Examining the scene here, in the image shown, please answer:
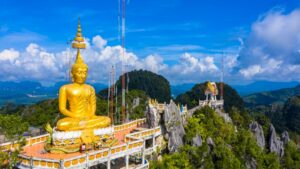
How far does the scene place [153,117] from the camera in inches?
1121

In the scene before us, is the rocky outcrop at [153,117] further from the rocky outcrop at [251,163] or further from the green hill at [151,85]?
the green hill at [151,85]

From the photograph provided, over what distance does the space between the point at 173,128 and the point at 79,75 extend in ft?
31.7

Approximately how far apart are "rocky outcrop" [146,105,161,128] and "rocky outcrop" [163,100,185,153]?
70cm

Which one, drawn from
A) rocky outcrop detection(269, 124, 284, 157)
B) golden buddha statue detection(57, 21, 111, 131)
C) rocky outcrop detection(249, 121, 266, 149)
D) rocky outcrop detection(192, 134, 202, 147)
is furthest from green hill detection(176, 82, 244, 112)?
golden buddha statue detection(57, 21, 111, 131)

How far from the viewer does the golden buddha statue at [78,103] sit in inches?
870

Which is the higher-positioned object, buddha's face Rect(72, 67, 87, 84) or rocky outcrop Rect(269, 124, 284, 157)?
buddha's face Rect(72, 67, 87, 84)

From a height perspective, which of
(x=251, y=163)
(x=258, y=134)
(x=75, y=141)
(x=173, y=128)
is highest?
(x=75, y=141)

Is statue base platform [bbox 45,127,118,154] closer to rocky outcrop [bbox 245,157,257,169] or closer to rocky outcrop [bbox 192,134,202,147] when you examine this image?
rocky outcrop [bbox 192,134,202,147]

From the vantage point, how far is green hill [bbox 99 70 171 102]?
106 meters

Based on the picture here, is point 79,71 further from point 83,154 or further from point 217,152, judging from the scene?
point 217,152

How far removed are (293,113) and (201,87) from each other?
3353 centimetres

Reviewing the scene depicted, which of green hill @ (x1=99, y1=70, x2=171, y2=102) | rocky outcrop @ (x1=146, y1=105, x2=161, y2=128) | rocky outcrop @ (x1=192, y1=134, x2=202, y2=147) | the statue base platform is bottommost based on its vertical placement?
rocky outcrop @ (x1=192, y1=134, x2=202, y2=147)

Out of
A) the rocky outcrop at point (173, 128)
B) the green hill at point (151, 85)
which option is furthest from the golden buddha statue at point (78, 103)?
the green hill at point (151, 85)

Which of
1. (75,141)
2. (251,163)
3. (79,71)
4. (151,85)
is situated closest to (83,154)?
(75,141)
